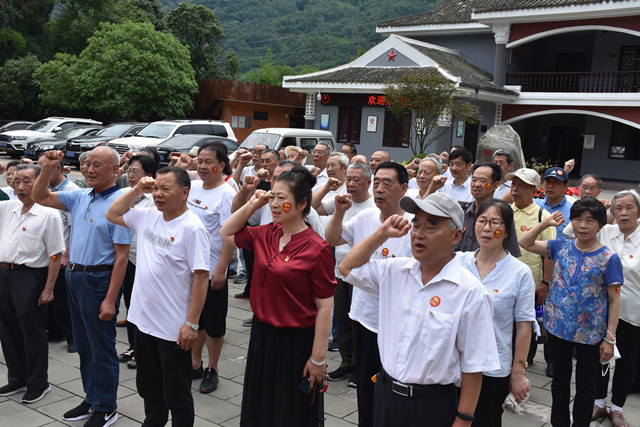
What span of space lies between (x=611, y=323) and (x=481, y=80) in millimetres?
19107

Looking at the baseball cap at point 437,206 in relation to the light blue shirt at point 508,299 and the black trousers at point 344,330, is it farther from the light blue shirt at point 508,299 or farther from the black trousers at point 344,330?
the black trousers at point 344,330

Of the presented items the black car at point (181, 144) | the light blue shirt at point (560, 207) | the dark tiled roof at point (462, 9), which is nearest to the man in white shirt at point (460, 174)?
the light blue shirt at point (560, 207)

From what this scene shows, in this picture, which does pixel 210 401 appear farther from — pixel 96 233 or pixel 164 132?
pixel 164 132

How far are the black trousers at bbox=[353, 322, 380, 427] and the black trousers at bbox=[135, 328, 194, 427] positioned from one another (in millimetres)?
1110

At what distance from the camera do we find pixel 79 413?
4344mm

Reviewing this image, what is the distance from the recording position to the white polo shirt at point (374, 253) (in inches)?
158

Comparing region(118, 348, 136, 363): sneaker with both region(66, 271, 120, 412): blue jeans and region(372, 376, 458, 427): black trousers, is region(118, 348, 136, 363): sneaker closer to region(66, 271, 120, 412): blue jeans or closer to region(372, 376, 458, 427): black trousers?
region(66, 271, 120, 412): blue jeans

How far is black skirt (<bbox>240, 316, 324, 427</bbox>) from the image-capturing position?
332 centimetres

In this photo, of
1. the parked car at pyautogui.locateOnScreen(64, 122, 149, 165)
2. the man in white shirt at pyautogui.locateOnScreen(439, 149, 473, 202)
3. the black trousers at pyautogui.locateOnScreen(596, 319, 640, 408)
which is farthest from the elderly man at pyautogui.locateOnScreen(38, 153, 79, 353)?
the parked car at pyautogui.locateOnScreen(64, 122, 149, 165)

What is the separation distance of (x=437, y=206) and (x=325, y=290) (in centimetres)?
101

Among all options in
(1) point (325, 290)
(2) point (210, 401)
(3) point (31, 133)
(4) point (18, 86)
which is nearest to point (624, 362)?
(1) point (325, 290)

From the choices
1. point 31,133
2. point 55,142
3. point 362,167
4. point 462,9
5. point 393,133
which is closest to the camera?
point 362,167

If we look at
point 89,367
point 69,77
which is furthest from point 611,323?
point 69,77

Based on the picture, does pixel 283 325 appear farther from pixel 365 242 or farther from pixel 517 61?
pixel 517 61
